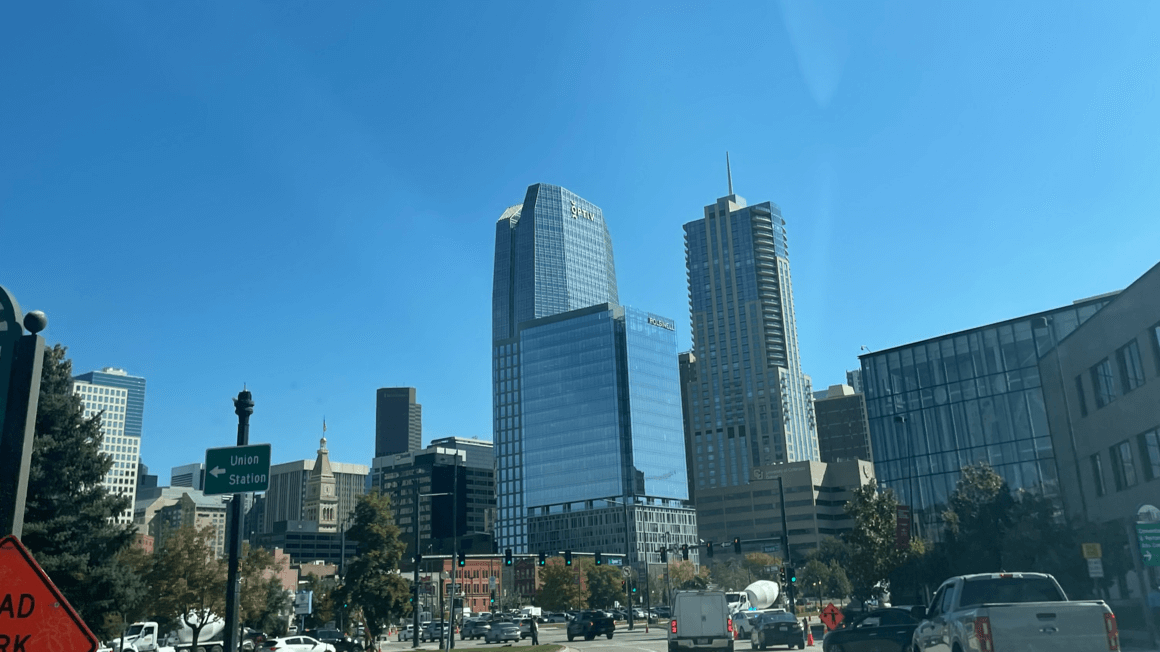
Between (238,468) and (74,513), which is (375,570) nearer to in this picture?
(74,513)

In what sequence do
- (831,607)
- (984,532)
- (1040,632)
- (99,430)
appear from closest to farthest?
(1040,632)
(831,607)
(99,430)
(984,532)

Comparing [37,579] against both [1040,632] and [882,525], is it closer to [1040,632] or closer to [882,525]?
[1040,632]

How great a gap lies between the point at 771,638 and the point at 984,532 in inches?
538

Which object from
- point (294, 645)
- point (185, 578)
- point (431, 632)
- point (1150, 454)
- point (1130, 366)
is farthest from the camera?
point (431, 632)

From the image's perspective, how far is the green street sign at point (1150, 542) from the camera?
2092 centimetres

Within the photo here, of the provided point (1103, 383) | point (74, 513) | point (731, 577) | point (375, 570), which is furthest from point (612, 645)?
point (731, 577)

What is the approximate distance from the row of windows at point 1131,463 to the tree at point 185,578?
4316 cm

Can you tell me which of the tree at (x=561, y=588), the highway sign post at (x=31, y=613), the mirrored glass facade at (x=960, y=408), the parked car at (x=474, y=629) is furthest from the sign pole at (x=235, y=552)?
the tree at (x=561, y=588)

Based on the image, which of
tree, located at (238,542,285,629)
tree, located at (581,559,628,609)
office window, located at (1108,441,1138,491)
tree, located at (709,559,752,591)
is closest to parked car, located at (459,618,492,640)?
tree, located at (238,542,285,629)

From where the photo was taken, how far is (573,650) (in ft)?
139

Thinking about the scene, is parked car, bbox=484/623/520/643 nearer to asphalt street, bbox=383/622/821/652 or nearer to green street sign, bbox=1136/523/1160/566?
asphalt street, bbox=383/622/821/652

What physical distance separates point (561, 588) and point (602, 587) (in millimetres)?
17855

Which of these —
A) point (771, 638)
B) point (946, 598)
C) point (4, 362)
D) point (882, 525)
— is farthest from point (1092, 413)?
point (4, 362)

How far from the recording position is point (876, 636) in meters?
27.0
